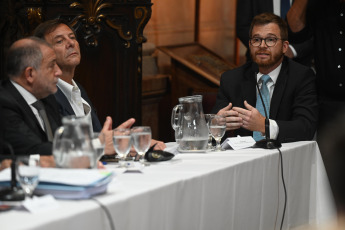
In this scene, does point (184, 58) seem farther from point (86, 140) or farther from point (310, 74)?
point (86, 140)

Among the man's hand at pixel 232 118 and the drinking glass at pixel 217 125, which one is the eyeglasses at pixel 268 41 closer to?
the man's hand at pixel 232 118

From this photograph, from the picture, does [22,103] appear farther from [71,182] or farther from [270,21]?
[270,21]

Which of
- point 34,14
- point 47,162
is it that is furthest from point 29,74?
point 34,14

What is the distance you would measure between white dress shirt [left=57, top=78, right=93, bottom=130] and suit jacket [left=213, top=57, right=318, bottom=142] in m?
0.80

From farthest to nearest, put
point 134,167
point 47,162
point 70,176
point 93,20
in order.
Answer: point 93,20 → point 134,167 → point 47,162 → point 70,176

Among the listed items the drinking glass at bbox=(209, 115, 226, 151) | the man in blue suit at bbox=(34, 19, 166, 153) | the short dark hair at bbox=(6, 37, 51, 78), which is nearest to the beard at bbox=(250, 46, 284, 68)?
the drinking glass at bbox=(209, 115, 226, 151)

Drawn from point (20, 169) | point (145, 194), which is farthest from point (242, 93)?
point (20, 169)

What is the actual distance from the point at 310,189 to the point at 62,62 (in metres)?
1.45

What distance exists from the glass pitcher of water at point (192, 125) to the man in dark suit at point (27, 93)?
0.57 m

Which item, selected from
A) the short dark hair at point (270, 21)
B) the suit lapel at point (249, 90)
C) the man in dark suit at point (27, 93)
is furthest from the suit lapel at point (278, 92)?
the man in dark suit at point (27, 93)

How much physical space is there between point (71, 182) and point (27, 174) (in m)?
0.12

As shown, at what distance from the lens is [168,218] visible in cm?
214

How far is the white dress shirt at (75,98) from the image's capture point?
10.7 feet

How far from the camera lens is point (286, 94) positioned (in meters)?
3.63
